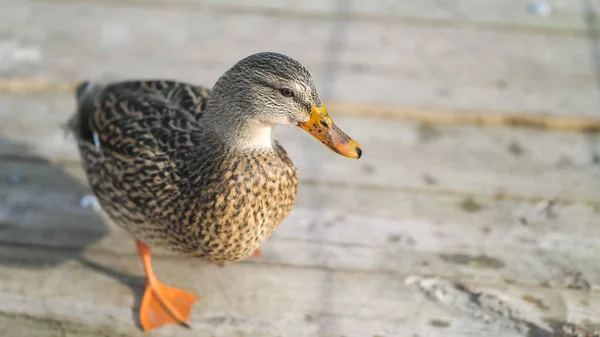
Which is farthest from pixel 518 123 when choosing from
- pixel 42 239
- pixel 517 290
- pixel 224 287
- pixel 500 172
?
pixel 42 239

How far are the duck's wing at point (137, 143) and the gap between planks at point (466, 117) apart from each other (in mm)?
917

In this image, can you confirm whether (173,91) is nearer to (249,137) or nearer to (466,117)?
(249,137)

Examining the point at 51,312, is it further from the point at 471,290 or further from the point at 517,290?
the point at 517,290

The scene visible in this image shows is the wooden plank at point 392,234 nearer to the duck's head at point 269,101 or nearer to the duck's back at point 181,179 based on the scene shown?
the duck's back at point 181,179

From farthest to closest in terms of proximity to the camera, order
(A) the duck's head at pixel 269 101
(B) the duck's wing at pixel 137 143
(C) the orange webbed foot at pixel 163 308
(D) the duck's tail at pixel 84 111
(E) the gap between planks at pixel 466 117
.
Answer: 1. (E) the gap between planks at pixel 466 117
2. (D) the duck's tail at pixel 84 111
3. (C) the orange webbed foot at pixel 163 308
4. (B) the duck's wing at pixel 137 143
5. (A) the duck's head at pixel 269 101

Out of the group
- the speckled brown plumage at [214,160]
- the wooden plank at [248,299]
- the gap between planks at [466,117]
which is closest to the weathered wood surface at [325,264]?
the wooden plank at [248,299]

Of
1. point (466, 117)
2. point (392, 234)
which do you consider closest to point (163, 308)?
point (392, 234)

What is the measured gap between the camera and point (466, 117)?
3381mm

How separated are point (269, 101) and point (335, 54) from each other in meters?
1.62

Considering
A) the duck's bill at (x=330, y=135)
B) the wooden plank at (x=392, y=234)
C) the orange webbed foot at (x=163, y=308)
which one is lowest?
the orange webbed foot at (x=163, y=308)

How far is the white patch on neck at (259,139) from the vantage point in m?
2.28

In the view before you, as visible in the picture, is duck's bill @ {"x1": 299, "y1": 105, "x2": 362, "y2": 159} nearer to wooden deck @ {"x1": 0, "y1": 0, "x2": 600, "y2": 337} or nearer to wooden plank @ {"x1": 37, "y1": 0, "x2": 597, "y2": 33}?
wooden deck @ {"x1": 0, "y1": 0, "x2": 600, "y2": 337}

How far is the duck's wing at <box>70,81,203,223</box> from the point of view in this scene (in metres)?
2.39

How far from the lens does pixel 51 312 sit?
2.58 meters
